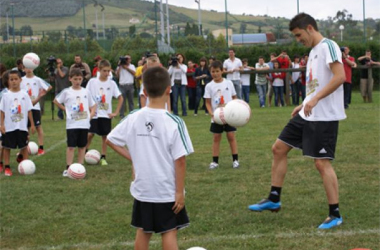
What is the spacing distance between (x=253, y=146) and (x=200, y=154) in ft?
4.05

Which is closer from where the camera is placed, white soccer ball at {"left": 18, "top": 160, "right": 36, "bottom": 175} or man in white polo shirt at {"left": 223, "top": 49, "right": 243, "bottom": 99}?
white soccer ball at {"left": 18, "top": 160, "right": 36, "bottom": 175}

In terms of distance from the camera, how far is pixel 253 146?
39.1ft

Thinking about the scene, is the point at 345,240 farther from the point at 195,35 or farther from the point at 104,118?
the point at 195,35

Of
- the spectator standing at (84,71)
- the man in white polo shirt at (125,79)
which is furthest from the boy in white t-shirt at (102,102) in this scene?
the man in white polo shirt at (125,79)

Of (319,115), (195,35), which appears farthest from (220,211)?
(195,35)

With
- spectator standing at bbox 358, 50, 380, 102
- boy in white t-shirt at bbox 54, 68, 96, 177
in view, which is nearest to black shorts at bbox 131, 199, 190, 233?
boy in white t-shirt at bbox 54, 68, 96, 177

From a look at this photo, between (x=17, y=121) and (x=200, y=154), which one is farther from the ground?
(x=17, y=121)

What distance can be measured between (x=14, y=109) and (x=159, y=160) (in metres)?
6.08

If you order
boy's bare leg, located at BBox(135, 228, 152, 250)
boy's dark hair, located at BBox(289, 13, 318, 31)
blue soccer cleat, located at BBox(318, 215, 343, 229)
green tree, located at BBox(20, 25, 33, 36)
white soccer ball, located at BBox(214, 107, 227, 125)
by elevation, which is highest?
green tree, located at BBox(20, 25, 33, 36)

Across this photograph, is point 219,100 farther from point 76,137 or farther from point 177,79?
point 177,79

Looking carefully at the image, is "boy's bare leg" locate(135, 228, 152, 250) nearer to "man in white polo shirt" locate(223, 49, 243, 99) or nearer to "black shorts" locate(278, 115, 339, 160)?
"black shorts" locate(278, 115, 339, 160)

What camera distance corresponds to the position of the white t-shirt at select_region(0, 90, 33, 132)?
974 cm

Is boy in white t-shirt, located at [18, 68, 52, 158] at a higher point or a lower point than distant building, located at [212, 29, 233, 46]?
lower

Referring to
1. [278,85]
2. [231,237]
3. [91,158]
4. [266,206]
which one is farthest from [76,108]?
[278,85]
